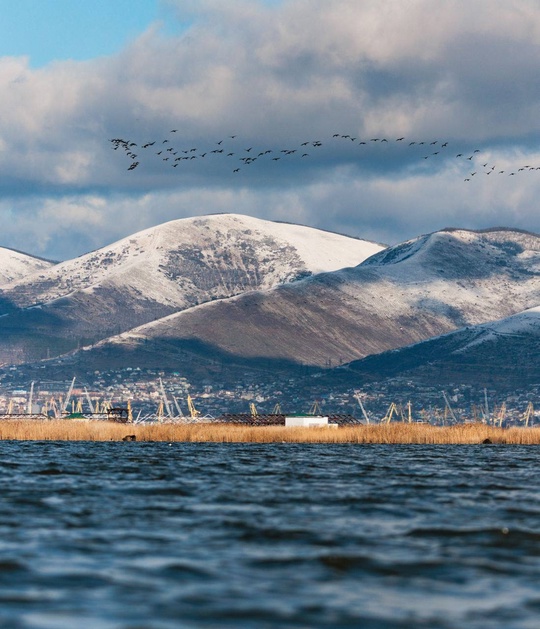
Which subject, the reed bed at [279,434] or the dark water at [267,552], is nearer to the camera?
the dark water at [267,552]

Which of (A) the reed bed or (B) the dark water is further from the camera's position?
(A) the reed bed

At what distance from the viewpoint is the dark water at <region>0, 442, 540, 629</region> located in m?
29.7

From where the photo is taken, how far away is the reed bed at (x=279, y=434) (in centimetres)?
14438

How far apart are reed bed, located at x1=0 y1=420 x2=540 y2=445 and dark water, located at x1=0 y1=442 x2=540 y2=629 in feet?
230

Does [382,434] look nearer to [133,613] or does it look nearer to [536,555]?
[536,555]

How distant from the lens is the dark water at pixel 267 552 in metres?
29.7

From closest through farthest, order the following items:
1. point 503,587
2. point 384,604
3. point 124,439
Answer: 1. point 384,604
2. point 503,587
3. point 124,439

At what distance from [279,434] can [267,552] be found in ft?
383

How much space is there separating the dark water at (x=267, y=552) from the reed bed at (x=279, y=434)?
7016 cm

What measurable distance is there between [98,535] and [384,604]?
15.6m

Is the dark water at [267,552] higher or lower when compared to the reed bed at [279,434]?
lower

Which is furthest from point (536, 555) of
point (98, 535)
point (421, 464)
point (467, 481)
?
point (421, 464)

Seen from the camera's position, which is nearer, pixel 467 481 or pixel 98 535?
pixel 98 535

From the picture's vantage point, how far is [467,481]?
240 feet
